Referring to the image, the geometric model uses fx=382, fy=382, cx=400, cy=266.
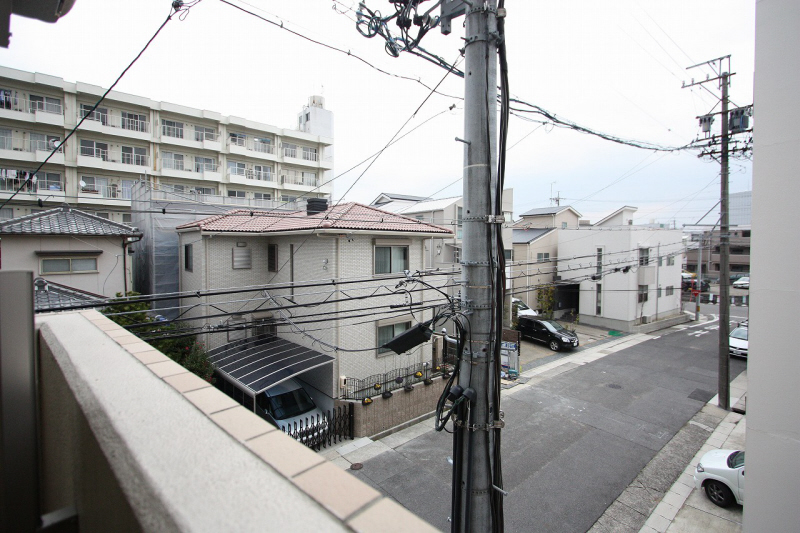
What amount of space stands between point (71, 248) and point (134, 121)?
14.9 m

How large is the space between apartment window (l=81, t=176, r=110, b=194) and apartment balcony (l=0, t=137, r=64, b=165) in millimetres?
1365

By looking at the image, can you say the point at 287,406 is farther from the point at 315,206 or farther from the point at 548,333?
the point at 548,333

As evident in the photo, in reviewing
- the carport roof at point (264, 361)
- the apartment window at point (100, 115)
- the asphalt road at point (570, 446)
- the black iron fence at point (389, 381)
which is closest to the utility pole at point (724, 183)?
the asphalt road at point (570, 446)

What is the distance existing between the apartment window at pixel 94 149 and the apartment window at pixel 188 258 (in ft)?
43.0

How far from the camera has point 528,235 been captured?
26203 millimetres

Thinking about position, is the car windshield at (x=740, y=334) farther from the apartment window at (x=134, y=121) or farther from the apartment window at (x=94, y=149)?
the apartment window at (x=94, y=149)

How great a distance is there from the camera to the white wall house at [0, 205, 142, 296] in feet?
37.4

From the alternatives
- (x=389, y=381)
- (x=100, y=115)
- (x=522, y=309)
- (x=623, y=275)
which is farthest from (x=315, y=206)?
(x=623, y=275)

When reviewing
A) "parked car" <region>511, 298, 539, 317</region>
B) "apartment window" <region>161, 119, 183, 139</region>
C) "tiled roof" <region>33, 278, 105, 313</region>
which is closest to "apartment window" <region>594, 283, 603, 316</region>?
"parked car" <region>511, 298, 539, 317</region>

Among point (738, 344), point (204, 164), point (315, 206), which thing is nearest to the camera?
point (315, 206)

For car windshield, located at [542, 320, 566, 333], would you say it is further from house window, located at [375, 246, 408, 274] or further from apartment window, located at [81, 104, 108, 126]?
apartment window, located at [81, 104, 108, 126]

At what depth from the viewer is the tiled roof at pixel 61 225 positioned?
37.1 feet

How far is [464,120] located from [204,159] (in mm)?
26278

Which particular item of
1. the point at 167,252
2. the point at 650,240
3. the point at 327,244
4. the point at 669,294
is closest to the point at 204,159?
the point at 167,252
